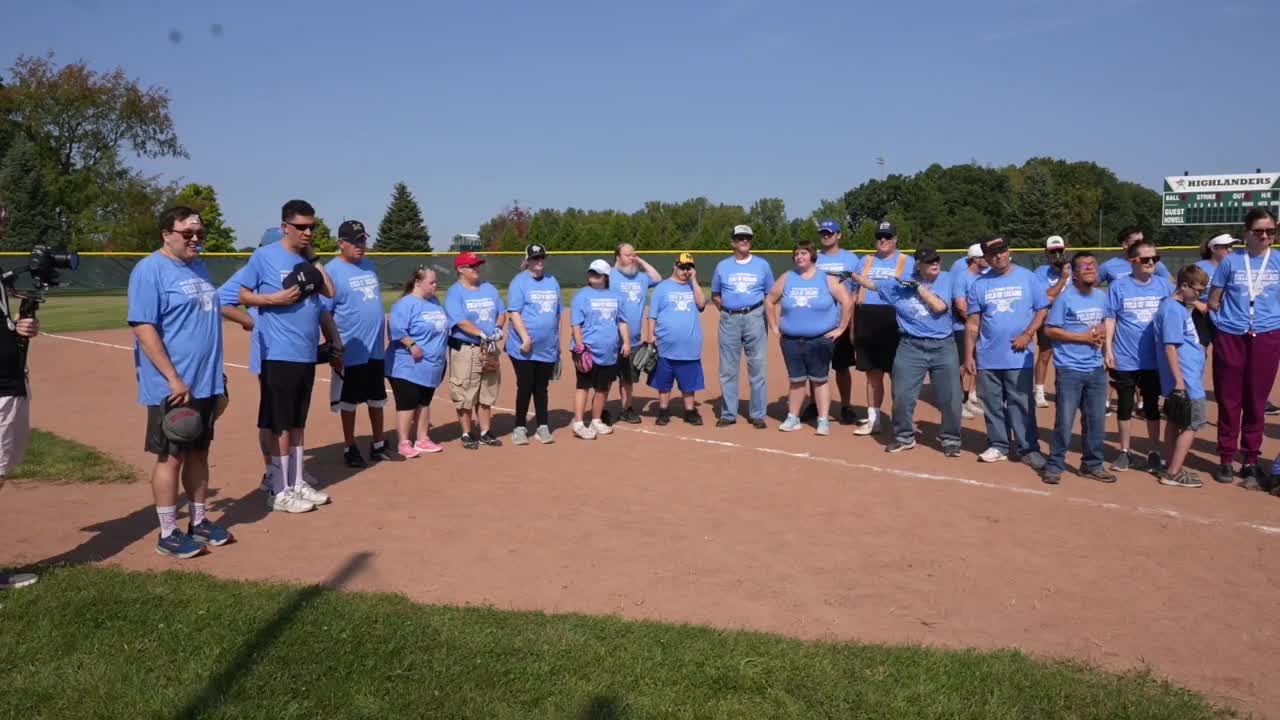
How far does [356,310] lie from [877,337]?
16.8 ft

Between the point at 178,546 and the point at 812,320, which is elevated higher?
the point at 812,320

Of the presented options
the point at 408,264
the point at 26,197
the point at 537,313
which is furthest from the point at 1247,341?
the point at 26,197

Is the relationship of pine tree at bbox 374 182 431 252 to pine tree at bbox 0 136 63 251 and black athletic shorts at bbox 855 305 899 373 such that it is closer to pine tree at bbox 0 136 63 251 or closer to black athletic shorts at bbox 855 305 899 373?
pine tree at bbox 0 136 63 251

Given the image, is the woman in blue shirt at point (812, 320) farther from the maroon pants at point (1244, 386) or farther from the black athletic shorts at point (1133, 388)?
the maroon pants at point (1244, 386)

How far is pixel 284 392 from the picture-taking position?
6.70 metres

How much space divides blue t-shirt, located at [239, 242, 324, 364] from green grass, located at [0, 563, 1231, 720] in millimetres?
2217

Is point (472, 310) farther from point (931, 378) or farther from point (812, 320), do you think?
point (931, 378)

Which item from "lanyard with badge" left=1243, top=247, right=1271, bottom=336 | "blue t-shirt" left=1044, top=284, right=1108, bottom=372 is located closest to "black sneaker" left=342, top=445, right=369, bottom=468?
"blue t-shirt" left=1044, top=284, right=1108, bottom=372

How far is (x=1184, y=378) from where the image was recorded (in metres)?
7.58

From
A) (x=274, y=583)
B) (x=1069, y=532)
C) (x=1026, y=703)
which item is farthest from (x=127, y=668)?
(x=1069, y=532)

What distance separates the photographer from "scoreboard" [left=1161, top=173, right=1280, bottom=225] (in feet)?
125

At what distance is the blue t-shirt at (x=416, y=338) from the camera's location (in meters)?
8.75

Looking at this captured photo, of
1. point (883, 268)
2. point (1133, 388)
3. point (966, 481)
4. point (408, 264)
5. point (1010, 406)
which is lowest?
point (966, 481)

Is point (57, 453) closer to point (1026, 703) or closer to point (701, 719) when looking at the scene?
point (701, 719)
